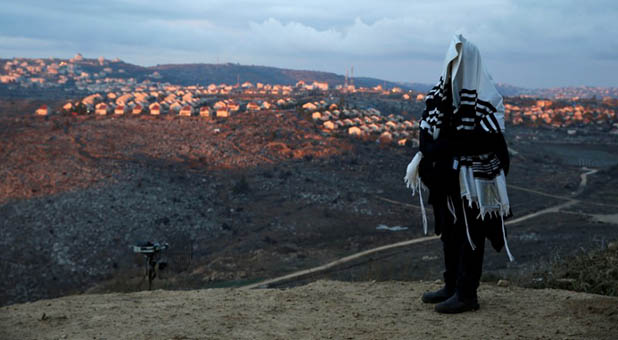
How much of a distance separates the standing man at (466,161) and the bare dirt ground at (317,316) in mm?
422

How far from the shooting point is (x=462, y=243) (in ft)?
15.1

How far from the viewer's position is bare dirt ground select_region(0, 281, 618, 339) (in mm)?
4211

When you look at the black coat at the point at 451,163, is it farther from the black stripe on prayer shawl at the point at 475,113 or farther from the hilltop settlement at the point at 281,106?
the hilltop settlement at the point at 281,106

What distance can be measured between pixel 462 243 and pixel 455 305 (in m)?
0.54

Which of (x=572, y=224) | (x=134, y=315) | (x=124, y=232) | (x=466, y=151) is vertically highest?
(x=466, y=151)

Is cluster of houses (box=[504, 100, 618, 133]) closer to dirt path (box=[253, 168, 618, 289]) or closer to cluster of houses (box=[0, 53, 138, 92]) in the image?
dirt path (box=[253, 168, 618, 289])

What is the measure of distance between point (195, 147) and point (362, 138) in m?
17.6

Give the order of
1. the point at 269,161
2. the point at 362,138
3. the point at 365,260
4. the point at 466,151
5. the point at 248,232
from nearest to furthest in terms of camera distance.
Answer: the point at 466,151 < the point at 365,260 < the point at 248,232 < the point at 269,161 < the point at 362,138

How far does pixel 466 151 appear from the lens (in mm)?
4391

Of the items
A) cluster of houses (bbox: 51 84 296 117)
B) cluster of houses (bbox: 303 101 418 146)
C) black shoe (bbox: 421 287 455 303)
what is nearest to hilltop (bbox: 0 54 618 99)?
cluster of houses (bbox: 51 84 296 117)

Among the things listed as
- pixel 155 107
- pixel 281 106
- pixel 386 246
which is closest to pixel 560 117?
pixel 281 106

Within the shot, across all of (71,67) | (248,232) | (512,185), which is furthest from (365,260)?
(71,67)

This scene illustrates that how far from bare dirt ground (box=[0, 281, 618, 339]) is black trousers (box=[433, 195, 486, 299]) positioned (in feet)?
0.94

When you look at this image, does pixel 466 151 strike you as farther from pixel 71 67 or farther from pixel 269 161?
pixel 71 67
